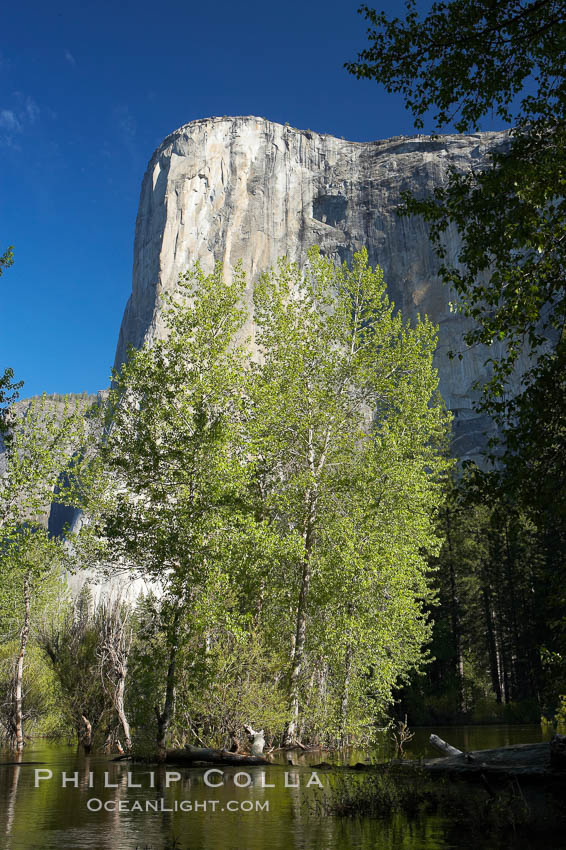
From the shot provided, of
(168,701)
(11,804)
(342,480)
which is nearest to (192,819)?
→ (11,804)

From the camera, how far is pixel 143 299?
113 meters

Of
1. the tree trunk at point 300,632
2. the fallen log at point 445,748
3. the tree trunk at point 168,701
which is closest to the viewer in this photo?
the fallen log at point 445,748

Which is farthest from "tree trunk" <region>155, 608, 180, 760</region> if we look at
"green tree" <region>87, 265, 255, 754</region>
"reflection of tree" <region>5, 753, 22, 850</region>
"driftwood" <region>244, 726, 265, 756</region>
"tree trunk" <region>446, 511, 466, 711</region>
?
"tree trunk" <region>446, 511, 466, 711</region>

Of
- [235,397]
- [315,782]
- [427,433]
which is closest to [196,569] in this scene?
[235,397]

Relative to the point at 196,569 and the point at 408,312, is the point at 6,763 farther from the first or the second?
the point at 408,312

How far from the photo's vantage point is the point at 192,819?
264 inches

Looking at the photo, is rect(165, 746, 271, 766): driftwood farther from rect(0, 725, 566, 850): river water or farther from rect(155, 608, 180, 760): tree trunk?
rect(0, 725, 566, 850): river water

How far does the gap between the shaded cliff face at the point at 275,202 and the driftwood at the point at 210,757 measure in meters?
93.2

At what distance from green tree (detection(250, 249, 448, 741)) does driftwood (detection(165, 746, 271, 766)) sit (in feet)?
11.1

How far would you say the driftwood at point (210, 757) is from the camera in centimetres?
1389

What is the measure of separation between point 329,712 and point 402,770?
8.34m

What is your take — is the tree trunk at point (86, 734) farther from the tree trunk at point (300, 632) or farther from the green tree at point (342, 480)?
the tree trunk at point (300, 632)

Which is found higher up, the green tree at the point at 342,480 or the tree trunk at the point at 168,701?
the green tree at the point at 342,480

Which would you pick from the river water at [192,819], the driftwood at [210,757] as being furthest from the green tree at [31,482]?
the river water at [192,819]
